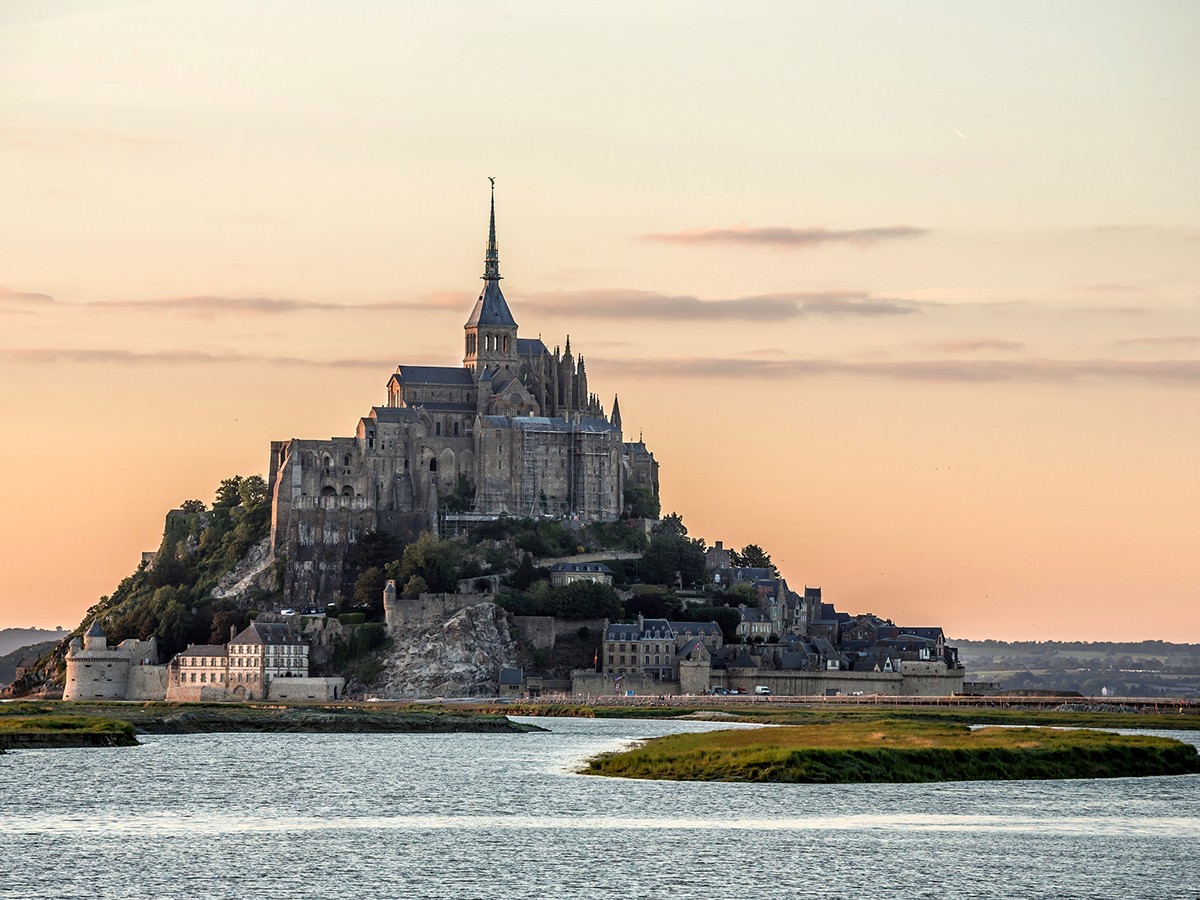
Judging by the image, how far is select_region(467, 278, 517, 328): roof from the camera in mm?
182750

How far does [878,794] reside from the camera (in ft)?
263

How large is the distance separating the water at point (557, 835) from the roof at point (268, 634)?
59.7 metres

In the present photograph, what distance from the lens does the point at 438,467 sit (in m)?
171

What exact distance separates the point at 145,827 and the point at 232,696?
8718 centimetres

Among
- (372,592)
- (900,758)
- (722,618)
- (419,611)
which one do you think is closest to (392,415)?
(372,592)

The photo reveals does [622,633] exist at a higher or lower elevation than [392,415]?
lower

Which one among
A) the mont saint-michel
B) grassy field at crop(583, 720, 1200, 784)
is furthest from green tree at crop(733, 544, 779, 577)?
grassy field at crop(583, 720, 1200, 784)

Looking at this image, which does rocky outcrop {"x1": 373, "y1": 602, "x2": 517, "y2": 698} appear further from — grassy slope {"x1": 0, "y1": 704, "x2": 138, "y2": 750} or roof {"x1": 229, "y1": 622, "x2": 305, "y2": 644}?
grassy slope {"x1": 0, "y1": 704, "x2": 138, "y2": 750}

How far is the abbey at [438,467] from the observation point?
6619 inches

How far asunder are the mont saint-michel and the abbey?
174 millimetres

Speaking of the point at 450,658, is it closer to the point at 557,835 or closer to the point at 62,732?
the point at 62,732

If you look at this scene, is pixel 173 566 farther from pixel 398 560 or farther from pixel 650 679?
pixel 650 679

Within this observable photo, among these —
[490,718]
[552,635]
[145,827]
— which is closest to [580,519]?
[552,635]

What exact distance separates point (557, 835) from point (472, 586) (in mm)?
97809
